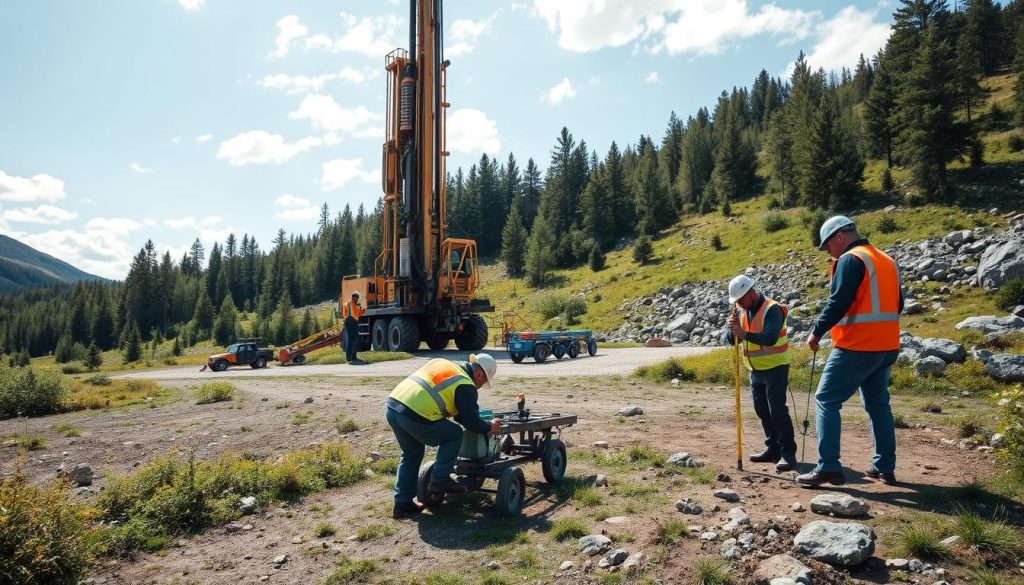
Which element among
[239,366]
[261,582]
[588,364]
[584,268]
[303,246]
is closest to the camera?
[261,582]

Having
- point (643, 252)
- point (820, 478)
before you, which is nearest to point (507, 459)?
point (820, 478)

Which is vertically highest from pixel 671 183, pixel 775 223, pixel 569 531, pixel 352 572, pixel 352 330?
pixel 671 183

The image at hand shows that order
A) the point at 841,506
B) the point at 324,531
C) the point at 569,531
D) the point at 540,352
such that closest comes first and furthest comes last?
1. the point at 841,506
2. the point at 569,531
3. the point at 324,531
4. the point at 540,352

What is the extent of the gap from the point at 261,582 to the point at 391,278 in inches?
1034

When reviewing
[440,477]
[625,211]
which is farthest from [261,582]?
[625,211]

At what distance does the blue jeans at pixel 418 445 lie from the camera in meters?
6.02

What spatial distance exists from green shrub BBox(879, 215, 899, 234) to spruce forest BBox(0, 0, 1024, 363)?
414cm

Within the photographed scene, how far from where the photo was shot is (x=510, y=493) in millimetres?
6016

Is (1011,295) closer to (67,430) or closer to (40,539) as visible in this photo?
(40,539)

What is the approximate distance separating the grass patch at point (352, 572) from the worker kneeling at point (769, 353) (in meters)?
4.66

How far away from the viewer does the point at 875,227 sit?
38750mm

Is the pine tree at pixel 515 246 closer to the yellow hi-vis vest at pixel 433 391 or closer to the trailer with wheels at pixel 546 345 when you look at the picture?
the trailer with wheels at pixel 546 345

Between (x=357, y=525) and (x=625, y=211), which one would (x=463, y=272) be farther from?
(x=625, y=211)

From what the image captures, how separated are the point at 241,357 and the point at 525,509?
3003 centimetres
